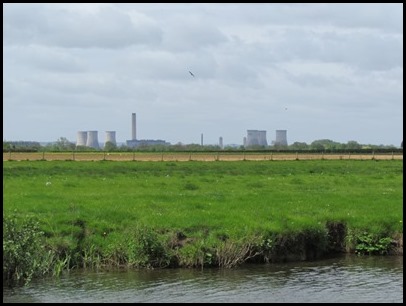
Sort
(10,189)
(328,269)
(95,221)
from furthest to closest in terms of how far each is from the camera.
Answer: (10,189), (95,221), (328,269)

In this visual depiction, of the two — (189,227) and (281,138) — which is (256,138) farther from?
(189,227)

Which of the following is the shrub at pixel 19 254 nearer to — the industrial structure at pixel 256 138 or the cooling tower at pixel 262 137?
the industrial structure at pixel 256 138

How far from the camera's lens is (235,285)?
63.1 ft

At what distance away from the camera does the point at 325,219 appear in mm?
25547

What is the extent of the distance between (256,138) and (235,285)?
175 metres

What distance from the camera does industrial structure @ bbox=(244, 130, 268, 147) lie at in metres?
188

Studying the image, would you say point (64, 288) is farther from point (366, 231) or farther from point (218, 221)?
point (366, 231)

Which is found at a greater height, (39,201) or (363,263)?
(39,201)

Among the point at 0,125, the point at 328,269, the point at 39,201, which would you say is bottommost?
the point at 328,269

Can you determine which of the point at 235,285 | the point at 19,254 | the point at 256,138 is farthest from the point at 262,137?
the point at 19,254

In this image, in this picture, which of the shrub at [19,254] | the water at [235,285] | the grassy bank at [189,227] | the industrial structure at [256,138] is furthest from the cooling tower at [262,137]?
the shrub at [19,254]

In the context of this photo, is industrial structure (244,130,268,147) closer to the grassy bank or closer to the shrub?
the grassy bank

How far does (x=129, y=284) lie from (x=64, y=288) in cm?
185

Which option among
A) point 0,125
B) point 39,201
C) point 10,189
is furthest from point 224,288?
point 10,189
